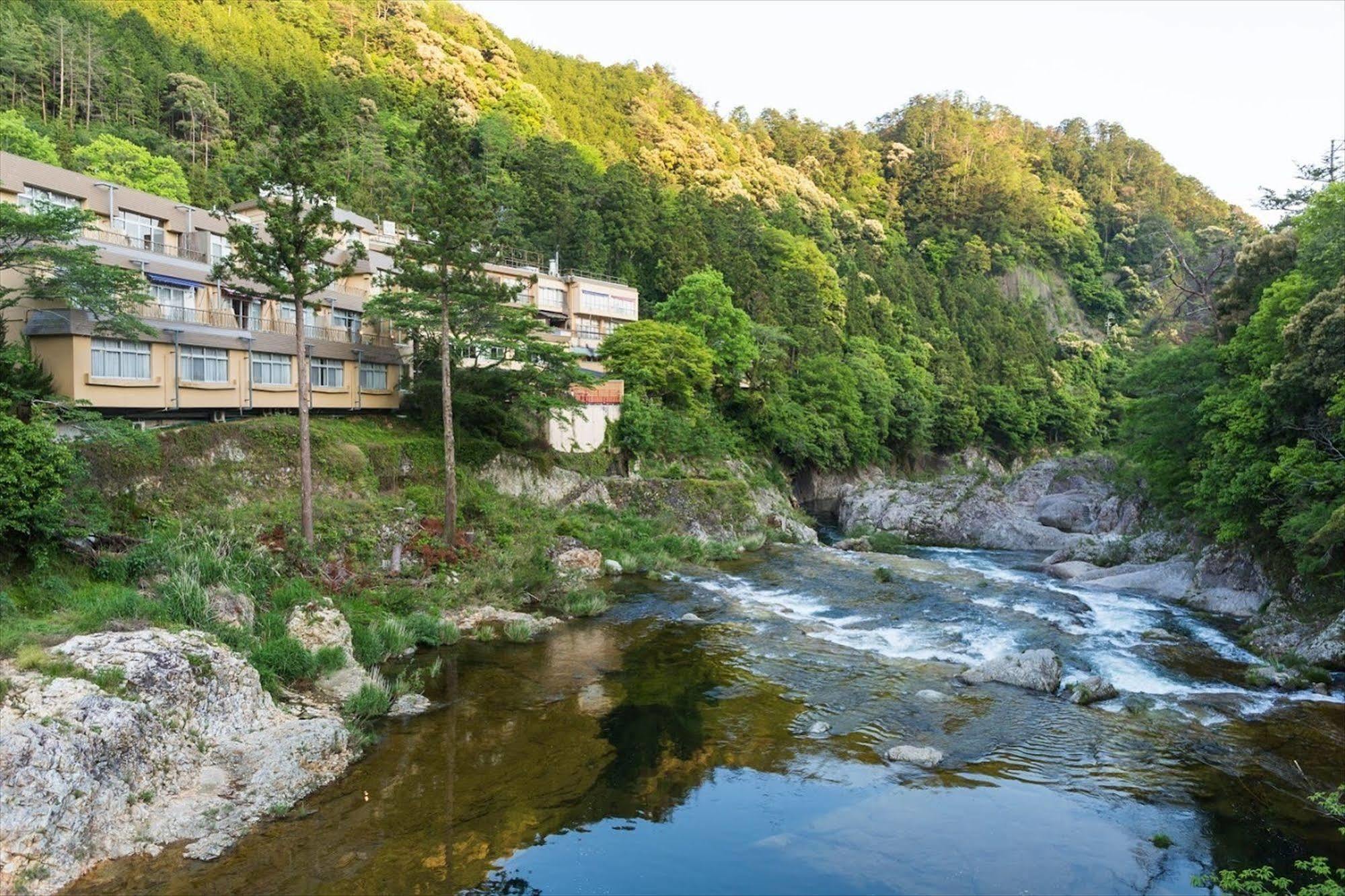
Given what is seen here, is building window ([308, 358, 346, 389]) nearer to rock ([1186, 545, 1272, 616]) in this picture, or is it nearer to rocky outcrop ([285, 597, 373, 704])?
rocky outcrop ([285, 597, 373, 704])

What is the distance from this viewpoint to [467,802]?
13391 mm

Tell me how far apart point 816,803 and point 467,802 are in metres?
6.09

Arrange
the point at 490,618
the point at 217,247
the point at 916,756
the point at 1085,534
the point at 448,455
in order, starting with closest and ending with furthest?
the point at 916,756, the point at 490,618, the point at 448,455, the point at 217,247, the point at 1085,534

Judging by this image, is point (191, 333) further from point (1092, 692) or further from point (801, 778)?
point (1092, 692)

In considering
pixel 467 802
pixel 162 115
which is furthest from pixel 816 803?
pixel 162 115

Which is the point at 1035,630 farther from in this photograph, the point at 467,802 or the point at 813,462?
the point at 813,462

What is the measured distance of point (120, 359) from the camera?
26188 millimetres

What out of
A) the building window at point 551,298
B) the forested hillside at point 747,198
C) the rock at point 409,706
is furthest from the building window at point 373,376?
the rock at point 409,706

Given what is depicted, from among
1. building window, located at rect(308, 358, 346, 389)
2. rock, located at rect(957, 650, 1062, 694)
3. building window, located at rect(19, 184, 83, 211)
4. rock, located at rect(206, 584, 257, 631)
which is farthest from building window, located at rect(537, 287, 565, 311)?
rock, located at rect(957, 650, 1062, 694)

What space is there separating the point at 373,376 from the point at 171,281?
359 inches

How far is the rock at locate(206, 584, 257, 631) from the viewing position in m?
17.1

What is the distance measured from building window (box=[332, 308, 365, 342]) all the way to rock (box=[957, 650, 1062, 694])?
3084 centimetres

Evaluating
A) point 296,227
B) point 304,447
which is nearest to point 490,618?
point 304,447

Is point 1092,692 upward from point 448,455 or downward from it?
downward
